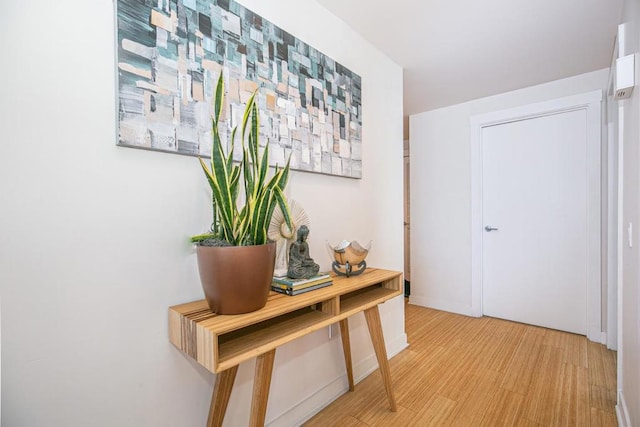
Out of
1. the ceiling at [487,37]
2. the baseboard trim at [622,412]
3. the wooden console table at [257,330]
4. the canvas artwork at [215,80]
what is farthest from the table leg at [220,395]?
the ceiling at [487,37]

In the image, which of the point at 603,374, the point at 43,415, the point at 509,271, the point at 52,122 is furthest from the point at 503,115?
the point at 43,415

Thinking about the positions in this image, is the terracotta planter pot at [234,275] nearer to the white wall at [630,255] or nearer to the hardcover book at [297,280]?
the hardcover book at [297,280]

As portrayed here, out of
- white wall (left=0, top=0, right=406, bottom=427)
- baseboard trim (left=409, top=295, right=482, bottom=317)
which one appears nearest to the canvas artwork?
white wall (left=0, top=0, right=406, bottom=427)

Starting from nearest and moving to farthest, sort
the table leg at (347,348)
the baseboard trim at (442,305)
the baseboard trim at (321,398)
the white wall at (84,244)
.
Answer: the white wall at (84,244), the baseboard trim at (321,398), the table leg at (347,348), the baseboard trim at (442,305)

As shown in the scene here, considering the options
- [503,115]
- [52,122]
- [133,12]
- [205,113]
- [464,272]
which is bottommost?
[464,272]

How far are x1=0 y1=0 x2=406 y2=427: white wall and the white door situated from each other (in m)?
2.69

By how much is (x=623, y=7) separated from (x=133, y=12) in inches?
94.3

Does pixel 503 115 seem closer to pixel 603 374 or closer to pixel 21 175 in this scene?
pixel 603 374

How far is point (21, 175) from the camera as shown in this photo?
2.69ft

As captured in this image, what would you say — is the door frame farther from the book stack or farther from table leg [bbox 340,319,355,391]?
the book stack

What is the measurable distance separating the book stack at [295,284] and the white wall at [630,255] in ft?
3.96

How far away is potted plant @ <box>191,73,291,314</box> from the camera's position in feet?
3.19

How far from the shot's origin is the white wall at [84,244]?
82 cm

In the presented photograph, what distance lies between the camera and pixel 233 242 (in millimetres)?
1043
